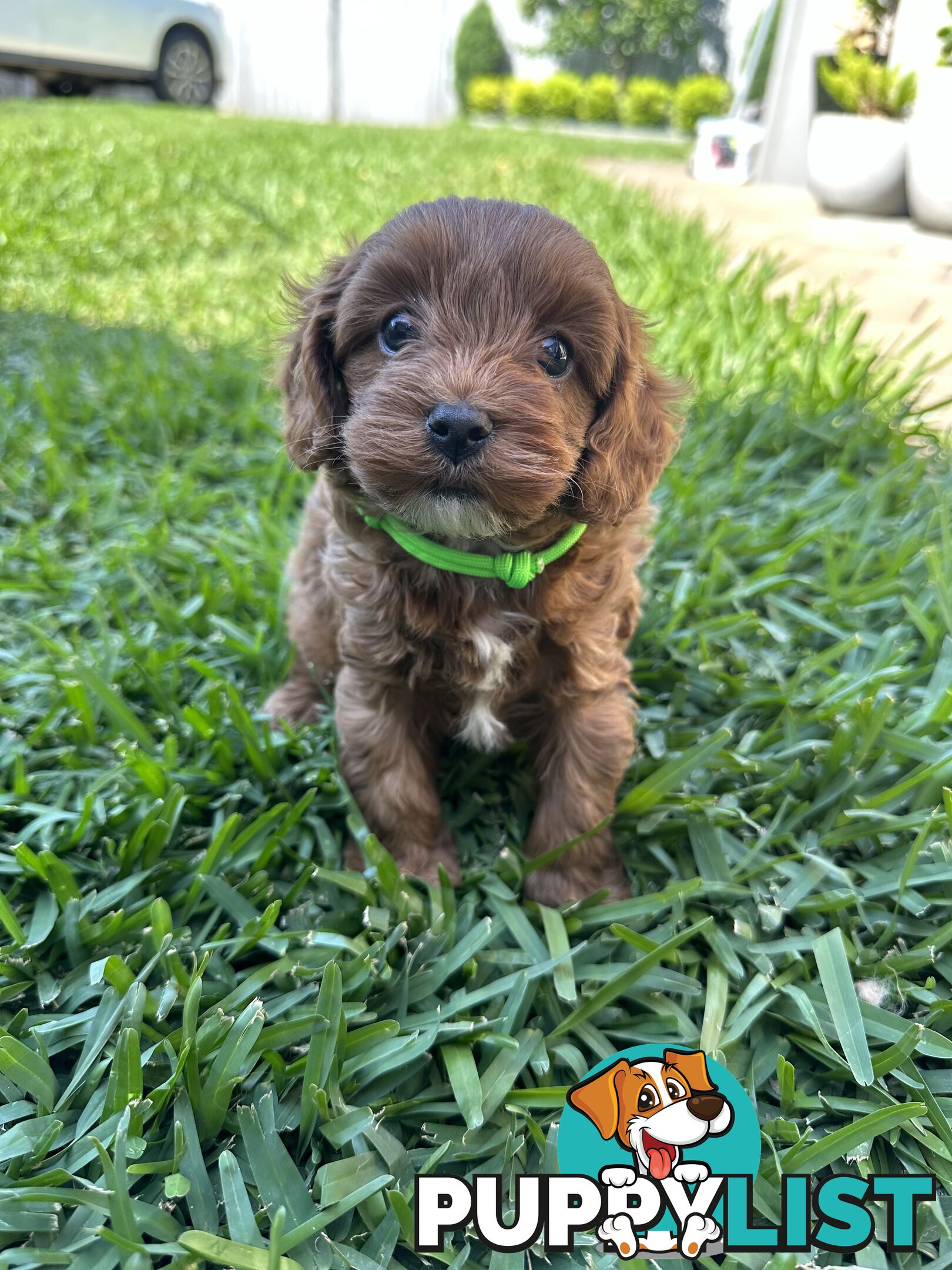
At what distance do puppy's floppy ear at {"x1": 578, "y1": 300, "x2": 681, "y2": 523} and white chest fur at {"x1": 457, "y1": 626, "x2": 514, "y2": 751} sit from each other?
0.34 m

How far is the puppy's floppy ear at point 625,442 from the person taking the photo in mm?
1819

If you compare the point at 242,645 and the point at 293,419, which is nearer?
the point at 293,419

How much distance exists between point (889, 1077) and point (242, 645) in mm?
2045

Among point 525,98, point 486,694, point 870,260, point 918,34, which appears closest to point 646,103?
point 525,98

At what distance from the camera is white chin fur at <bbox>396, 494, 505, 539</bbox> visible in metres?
1.62

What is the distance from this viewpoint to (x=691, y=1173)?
1.48 m

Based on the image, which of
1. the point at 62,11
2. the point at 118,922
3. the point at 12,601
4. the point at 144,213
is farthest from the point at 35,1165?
the point at 62,11

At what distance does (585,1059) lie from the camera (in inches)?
69.4

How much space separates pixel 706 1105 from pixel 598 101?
3133cm

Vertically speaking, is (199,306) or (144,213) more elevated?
(144,213)

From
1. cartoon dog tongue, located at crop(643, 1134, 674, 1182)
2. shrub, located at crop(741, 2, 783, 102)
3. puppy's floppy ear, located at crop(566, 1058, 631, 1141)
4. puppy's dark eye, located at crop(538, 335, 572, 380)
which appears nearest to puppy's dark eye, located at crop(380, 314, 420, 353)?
puppy's dark eye, located at crop(538, 335, 572, 380)

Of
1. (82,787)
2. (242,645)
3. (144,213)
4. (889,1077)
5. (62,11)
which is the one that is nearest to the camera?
(889,1077)

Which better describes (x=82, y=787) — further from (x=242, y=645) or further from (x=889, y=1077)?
(x=889, y=1077)

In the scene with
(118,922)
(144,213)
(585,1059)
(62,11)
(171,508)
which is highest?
(62,11)
